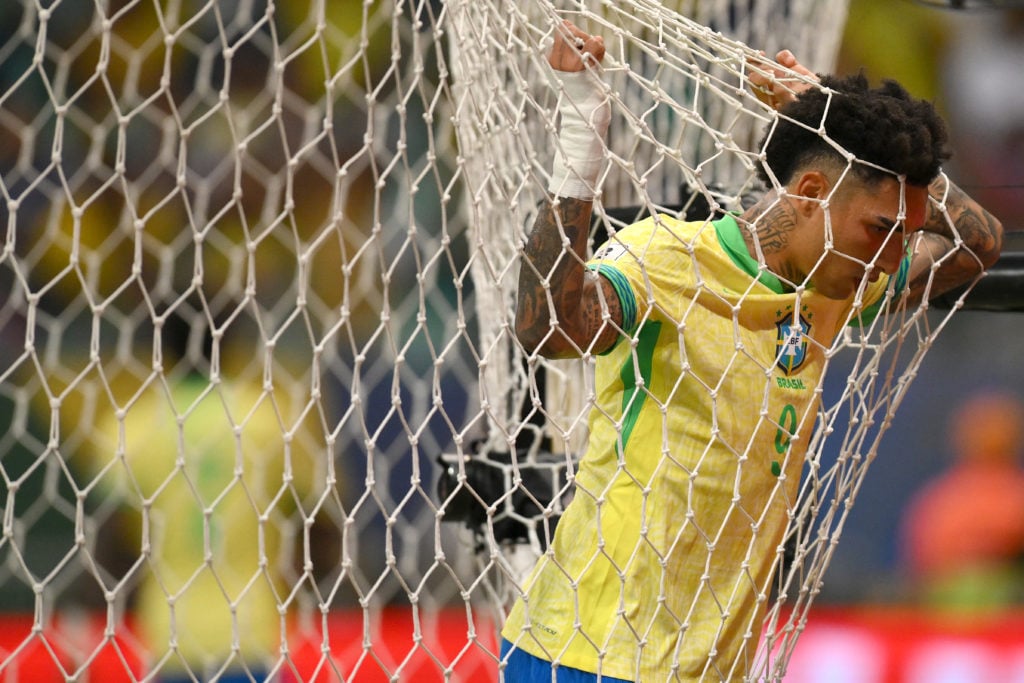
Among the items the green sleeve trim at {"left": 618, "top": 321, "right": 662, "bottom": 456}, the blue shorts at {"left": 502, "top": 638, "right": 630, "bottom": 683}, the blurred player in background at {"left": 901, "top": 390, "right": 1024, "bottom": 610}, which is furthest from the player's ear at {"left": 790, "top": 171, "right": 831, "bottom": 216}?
the blurred player in background at {"left": 901, "top": 390, "right": 1024, "bottom": 610}

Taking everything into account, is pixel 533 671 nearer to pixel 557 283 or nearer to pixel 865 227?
pixel 557 283

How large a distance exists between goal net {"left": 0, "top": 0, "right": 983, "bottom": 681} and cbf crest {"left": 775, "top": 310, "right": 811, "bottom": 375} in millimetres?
202

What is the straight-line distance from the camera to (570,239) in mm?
1108

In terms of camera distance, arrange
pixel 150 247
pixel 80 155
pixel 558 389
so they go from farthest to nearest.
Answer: pixel 80 155
pixel 150 247
pixel 558 389

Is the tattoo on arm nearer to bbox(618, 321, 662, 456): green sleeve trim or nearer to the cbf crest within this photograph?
bbox(618, 321, 662, 456): green sleeve trim

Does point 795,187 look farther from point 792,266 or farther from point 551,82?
point 551,82

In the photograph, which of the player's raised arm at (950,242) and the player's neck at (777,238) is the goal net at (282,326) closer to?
the player's raised arm at (950,242)

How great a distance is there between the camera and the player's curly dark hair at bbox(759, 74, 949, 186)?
120 cm

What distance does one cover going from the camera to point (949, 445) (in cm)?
383

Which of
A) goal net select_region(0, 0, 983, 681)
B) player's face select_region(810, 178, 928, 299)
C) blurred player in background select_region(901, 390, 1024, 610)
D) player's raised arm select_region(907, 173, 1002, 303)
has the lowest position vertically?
Answer: blurred player in background select_region(901, 390, 1024, 610)

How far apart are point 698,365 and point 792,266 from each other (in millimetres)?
152

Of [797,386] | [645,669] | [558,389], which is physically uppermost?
[797,386]

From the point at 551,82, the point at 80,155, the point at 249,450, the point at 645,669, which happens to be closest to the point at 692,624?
the point at 645,669

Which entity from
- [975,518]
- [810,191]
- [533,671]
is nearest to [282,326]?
[533,671]
